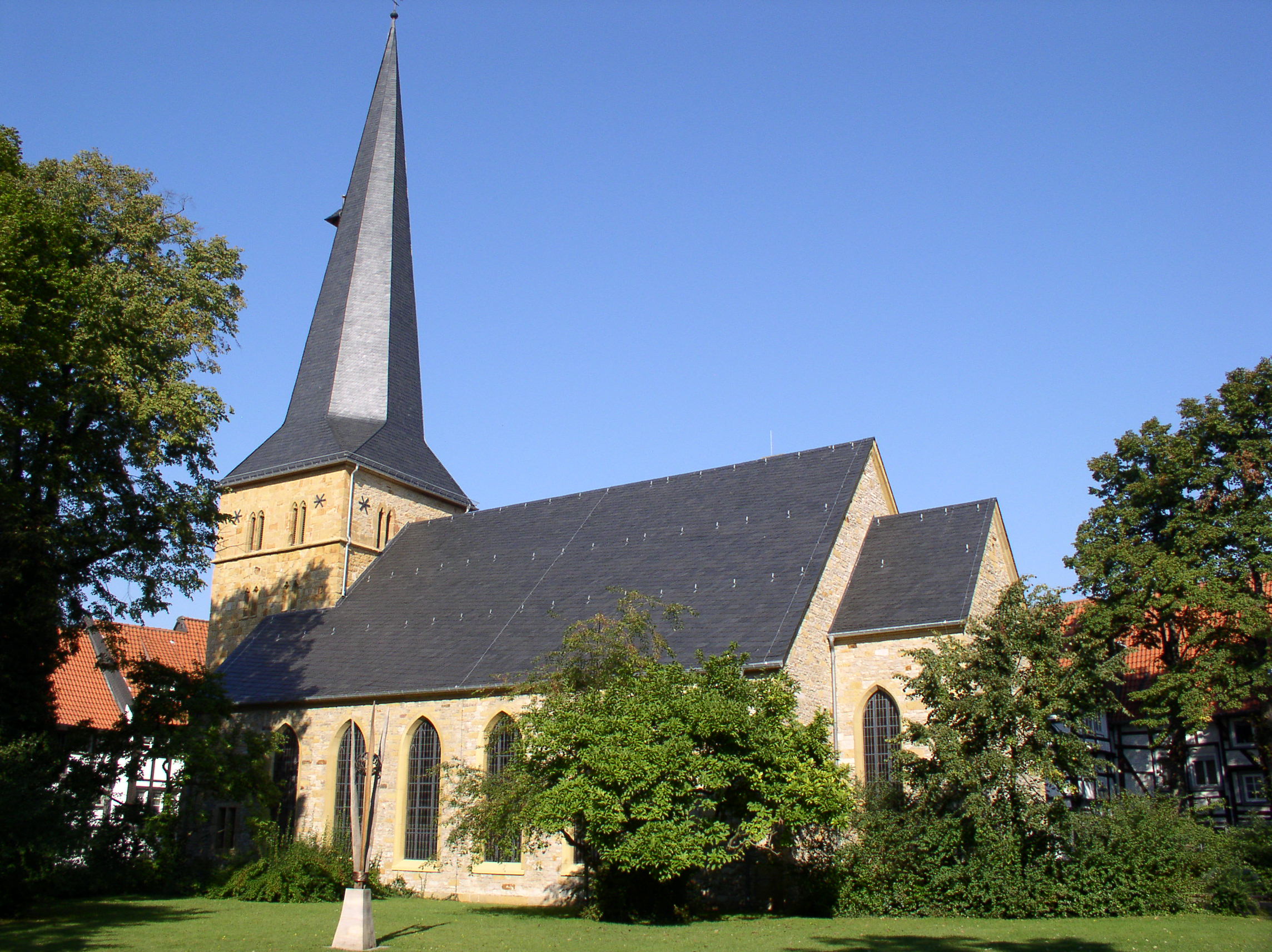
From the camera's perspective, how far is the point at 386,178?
1244 inches

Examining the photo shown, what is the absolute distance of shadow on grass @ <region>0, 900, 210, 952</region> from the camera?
12.0 m

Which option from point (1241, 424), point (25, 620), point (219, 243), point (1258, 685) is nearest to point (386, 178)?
point (219, 243)

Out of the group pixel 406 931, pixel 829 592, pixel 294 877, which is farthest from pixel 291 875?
Result: pixel 829 592

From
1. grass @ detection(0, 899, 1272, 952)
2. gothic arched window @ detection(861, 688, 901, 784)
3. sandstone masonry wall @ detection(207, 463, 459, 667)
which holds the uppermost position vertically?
sandstone masonry wall @ detection(207, 463, 459, 667)

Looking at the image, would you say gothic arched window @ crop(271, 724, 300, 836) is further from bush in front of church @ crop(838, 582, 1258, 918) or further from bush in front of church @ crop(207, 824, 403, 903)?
bush in front of church @ crop(838, 582, 1258, 918)

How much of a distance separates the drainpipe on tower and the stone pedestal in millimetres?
14536

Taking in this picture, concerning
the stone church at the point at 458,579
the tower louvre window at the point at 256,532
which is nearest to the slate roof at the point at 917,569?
the stone church at the point at 458,579

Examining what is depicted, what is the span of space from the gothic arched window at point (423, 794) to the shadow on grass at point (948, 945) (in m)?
9.78

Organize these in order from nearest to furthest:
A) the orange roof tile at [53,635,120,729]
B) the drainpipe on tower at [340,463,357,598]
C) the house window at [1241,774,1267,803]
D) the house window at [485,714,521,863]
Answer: the house window at [485,714,521,863] < the house window at [1241,774,1267,803] < the orange roof tile at [53,635,120,729] < the drainpipe on tower at [340,463,357,598]

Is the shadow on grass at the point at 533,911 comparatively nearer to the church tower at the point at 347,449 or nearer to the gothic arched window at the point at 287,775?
the gothic arched window at the point at 287,775

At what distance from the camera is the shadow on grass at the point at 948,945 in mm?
11250

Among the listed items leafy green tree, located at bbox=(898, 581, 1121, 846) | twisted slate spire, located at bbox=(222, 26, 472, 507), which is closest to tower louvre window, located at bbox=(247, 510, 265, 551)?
twisted slate spire, located at bbox=(222, 26, 472, 507)

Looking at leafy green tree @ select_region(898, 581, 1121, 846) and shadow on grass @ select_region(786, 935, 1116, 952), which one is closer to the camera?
shadow on grass @ select_region(786, 935, 1116, 952)

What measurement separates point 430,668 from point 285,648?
536cm
